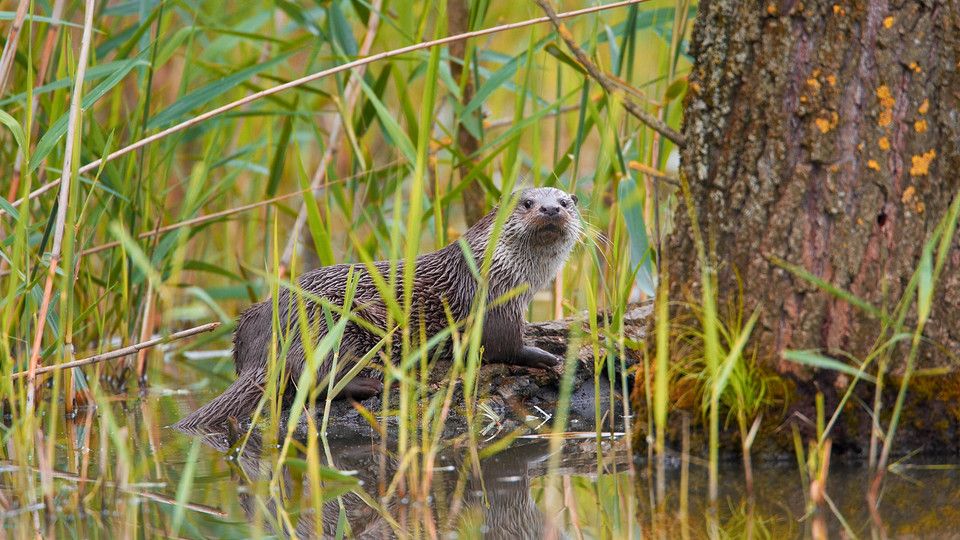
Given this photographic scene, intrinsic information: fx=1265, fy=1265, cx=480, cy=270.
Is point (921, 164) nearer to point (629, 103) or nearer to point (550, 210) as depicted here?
point (629, 103)

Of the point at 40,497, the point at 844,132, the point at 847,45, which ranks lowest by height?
the point at 40,497

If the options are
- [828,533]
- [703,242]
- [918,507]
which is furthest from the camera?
[703,242]

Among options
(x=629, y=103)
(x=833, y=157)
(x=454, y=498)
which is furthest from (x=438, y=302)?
(x=833, y=157)

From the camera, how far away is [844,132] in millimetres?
2768

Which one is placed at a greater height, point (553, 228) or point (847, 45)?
point (847, 45)

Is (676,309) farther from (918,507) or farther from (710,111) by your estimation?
(918,507)

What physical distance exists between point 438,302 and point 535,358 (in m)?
0.45

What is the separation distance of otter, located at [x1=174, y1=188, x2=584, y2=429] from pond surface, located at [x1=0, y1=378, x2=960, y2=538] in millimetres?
634

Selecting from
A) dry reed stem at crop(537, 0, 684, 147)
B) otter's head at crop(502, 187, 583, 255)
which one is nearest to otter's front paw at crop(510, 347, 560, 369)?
otter's head at crop(502, 187, 583, 255)

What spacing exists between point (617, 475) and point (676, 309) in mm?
431

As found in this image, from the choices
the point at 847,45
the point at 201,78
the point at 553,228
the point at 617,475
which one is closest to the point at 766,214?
the point at 847,45

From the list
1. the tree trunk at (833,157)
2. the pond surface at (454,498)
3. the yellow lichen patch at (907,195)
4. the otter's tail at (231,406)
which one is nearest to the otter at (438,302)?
the otter's tail at (231,406)

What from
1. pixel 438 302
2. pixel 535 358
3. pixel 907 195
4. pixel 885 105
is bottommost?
pixel 535 358

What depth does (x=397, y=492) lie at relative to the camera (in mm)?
2750
